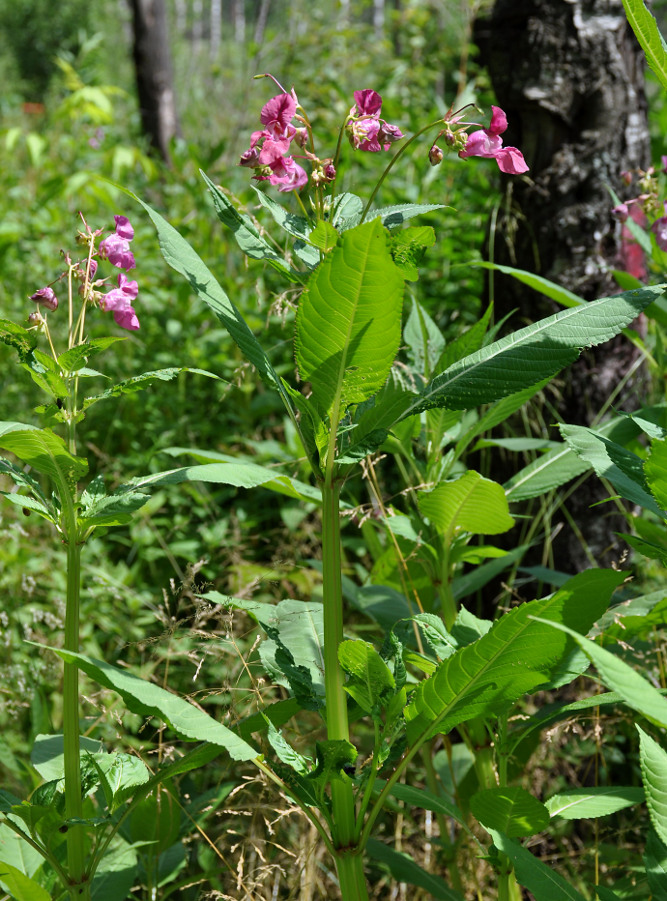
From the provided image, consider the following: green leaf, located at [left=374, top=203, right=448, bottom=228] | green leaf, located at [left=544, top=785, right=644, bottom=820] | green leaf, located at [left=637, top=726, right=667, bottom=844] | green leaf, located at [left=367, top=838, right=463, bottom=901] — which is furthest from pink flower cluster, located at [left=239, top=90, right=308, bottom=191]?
green leaf, located at [left=367, top=838, right=463, bottom=901]

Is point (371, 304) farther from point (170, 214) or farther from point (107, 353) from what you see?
point (170, 214)

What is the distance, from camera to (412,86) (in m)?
5.27

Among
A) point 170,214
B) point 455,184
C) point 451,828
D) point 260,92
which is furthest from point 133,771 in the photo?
point 260,92

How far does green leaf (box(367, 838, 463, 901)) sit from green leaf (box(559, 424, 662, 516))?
0.70 metres

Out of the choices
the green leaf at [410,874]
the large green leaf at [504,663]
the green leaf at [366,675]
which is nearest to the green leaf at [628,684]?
the large green leaf at [504,663]

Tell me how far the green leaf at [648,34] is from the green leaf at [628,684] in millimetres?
761

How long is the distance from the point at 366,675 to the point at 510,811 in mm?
293

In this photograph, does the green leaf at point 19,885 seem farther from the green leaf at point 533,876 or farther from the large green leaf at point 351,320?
the large green leaf at point 351,320

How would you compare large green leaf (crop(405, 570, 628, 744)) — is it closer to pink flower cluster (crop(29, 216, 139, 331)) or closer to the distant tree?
pink flower cluster (crop(29, 216, 139, 331))

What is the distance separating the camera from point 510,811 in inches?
42.1

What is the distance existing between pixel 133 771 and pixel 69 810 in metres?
0.11

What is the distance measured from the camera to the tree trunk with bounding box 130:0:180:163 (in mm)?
5617

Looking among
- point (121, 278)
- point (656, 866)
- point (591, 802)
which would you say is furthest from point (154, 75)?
point (656, 866)

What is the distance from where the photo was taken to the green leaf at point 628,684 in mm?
724
